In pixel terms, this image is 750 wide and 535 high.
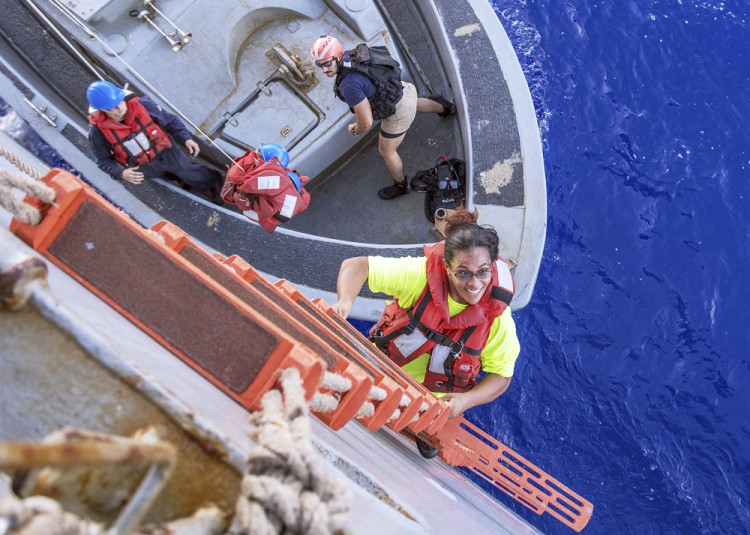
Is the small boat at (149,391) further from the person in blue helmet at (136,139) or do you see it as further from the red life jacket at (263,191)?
the person in blue helmet at (136,139)

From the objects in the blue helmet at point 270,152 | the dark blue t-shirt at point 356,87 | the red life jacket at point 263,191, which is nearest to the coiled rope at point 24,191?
the red life jacket at point 263,191

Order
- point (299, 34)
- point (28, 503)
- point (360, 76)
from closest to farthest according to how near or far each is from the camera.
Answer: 1. point (28, 503)
2. point (360, 76)
3. point (299, 34)

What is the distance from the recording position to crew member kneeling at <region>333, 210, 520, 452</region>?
3014 millimetres

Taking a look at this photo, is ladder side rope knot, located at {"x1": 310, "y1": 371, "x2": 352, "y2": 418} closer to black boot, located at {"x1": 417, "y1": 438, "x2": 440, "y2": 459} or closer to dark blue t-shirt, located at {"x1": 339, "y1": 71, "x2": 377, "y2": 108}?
black boot, located at {"x1": 417, "y1": 438, "x2": 440, "y2": 459}

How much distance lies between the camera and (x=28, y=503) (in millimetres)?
831

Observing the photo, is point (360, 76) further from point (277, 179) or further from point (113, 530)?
point (113, 530)

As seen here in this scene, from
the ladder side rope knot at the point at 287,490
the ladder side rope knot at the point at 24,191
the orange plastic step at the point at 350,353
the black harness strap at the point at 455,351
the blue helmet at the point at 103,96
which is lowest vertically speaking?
the black harness strap at the point at 455,351

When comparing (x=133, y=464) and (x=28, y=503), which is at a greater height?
(x=28, y=503)

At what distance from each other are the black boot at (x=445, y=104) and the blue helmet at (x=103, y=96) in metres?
2.37

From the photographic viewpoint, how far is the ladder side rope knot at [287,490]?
3.38ft

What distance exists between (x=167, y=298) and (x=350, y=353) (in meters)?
0.89

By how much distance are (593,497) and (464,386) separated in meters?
2.21

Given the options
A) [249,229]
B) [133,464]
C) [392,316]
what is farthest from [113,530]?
[249,229]

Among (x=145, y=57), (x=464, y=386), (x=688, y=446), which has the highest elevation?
(x=145, y=57)
